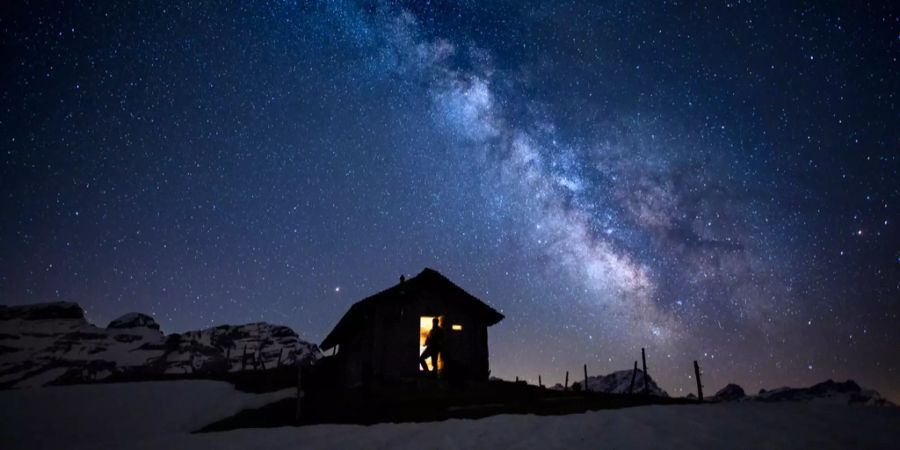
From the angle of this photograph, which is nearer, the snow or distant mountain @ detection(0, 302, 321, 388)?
the snow

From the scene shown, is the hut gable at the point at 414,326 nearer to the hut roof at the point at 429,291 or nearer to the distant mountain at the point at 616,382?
the hut roof at the point at 429,291

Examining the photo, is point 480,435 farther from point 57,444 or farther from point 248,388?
point 248,388

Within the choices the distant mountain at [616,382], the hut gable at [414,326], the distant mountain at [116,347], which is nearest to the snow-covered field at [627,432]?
the hut gable at [414,326]

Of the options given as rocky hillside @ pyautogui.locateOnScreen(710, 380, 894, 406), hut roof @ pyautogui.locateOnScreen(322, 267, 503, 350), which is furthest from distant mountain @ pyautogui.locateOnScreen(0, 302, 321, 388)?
rocky hillside @ pyautogui.locateOnScreen(710, 380, 894, 406)

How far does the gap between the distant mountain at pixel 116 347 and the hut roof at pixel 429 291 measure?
45.1m

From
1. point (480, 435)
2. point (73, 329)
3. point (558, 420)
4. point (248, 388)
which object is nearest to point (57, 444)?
point (248, 388)

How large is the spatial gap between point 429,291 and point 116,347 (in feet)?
302

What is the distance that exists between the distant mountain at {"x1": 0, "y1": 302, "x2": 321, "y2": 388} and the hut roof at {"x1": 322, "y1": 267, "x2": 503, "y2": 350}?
1777 inches

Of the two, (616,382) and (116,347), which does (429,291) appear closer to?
(116,347)

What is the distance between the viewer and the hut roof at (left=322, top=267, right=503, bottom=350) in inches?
770

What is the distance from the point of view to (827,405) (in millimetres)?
10523

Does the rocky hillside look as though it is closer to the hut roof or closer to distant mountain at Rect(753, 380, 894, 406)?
distant mountain at Rect(753, 380, 894, 406)

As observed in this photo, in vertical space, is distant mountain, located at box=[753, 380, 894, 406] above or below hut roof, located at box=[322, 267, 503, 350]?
below

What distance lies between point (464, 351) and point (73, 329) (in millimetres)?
111395
